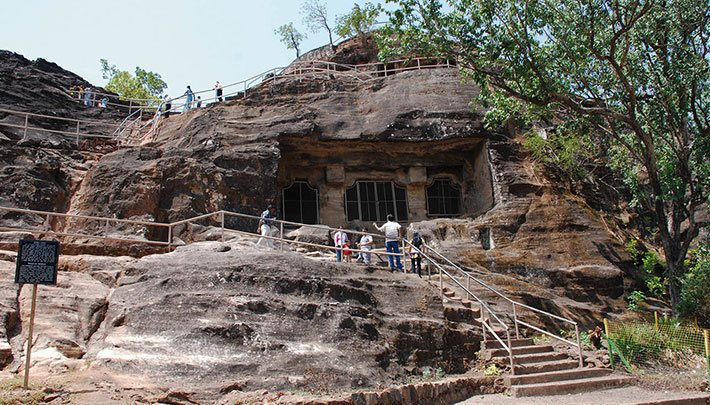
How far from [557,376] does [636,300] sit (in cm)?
652

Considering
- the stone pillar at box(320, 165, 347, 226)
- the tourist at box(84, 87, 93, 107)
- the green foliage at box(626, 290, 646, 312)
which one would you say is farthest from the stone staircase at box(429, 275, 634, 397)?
the tourist at box(84, 87, 93, 107)

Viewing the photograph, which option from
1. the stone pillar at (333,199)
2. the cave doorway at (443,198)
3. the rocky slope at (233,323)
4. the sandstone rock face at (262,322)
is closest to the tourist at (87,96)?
the stone pillar at (333,199)

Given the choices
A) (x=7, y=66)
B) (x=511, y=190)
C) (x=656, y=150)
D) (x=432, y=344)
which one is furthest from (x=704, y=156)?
(x=7, y=66)

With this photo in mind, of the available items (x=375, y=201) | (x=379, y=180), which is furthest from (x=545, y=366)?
(x=379, y=180)

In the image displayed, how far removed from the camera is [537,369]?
13305mm

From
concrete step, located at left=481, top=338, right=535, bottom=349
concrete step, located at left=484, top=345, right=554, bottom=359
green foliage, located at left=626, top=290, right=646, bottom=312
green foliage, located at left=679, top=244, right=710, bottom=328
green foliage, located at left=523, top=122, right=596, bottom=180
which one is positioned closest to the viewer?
concrete step, located at left=484, top=345, right=554, bottom=359

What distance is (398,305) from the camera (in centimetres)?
1395

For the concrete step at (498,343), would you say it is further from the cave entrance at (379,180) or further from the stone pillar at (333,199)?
the stone pillar at (333,199)

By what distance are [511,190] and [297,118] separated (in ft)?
26.5

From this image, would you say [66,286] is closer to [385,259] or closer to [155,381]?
[155,381]

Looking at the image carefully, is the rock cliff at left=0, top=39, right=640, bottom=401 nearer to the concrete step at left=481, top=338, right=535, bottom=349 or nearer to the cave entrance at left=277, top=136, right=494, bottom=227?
the cave entrance at left=277, top=136, right=494, bottom=227

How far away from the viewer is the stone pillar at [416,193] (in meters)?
25.0

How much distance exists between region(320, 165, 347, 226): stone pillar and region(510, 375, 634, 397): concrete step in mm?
12906

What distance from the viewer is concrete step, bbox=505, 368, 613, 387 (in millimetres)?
12789
